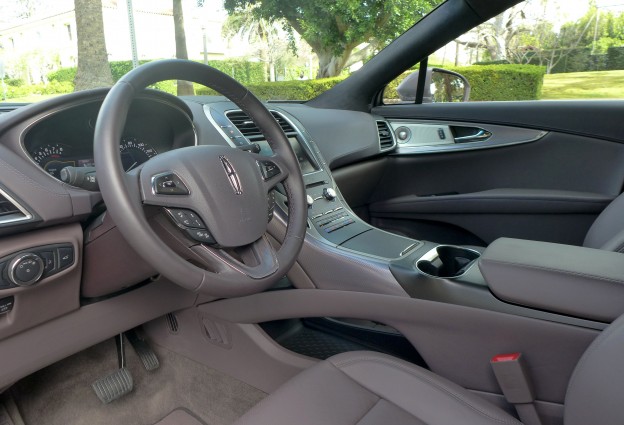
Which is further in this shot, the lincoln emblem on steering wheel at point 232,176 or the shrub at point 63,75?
the shrub at point 63,75

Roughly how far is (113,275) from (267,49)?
211 centimetres

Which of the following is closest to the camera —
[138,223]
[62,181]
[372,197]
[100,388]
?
[138,223]

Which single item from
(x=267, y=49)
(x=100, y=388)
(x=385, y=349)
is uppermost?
(x=267, y=49)

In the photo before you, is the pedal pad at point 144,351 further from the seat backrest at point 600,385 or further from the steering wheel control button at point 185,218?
the seat backrest at point 600,385

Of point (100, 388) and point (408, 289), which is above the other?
point (408, 289)

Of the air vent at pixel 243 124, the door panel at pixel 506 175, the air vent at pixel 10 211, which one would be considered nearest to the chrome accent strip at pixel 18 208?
the air vent at pixel 10 211

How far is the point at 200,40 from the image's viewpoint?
7.27 ft

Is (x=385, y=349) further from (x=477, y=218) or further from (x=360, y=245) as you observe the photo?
(x=477, y=218)

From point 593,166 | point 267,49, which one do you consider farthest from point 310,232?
point 267,49

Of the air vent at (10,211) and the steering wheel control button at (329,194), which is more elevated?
the air vent at (10,211)

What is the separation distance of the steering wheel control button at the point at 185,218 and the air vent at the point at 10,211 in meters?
0.31

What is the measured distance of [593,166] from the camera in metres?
2.15

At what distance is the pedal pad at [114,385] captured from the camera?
168cm

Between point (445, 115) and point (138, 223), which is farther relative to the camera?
point (445, 115)
